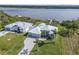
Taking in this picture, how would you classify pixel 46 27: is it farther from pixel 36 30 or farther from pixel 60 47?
pixel 60 47

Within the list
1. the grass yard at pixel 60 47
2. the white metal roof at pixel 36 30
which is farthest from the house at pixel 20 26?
the grass yard at pixel 60 47

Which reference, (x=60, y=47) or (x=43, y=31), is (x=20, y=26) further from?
(x=60, y=47)

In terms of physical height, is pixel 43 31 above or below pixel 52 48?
above

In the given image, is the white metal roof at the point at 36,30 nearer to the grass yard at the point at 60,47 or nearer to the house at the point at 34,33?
the house at the point at 34,33

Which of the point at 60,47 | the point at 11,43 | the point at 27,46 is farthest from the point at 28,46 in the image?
the point at 60,47
